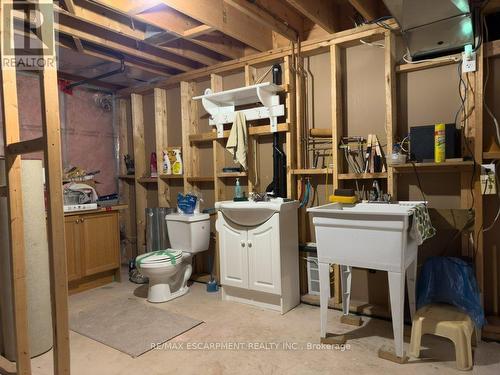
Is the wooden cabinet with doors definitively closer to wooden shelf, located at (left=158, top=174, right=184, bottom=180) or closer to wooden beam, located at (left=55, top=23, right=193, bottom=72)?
wooden shelf, located at (left=158, top=174, right=184, bottom=180)

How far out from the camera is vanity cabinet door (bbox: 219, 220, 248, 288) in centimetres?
300

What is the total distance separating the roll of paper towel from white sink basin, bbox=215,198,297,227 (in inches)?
53.5

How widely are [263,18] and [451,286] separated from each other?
2.29 m

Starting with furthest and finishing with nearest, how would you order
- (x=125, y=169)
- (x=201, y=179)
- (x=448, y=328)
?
(x=125, y=169), (x=201, y=179), (x=448, y=328)

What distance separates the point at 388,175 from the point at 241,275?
1446 millimetres

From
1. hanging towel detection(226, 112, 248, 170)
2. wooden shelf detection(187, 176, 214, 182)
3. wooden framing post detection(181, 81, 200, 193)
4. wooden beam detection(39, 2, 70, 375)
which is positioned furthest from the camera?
wooden framing post detection(181, 81, 200, 193)

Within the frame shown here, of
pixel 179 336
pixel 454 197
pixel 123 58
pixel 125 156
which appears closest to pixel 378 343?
pixel 454 197

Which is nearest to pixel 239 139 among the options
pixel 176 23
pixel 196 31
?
pixel 196 31

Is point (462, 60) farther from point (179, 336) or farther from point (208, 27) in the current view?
point (179, 336)

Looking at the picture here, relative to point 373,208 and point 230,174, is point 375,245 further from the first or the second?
point 230,174

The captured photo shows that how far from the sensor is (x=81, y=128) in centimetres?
423

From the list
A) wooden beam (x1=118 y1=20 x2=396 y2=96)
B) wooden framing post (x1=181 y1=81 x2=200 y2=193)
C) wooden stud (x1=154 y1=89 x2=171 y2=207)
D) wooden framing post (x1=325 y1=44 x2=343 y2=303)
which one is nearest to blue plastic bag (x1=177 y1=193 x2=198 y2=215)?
wooden framing post (x1=181 y1=81 x2=200 y2=193)

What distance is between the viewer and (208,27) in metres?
2.73

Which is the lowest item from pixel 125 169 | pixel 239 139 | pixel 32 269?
pixel 32 269
